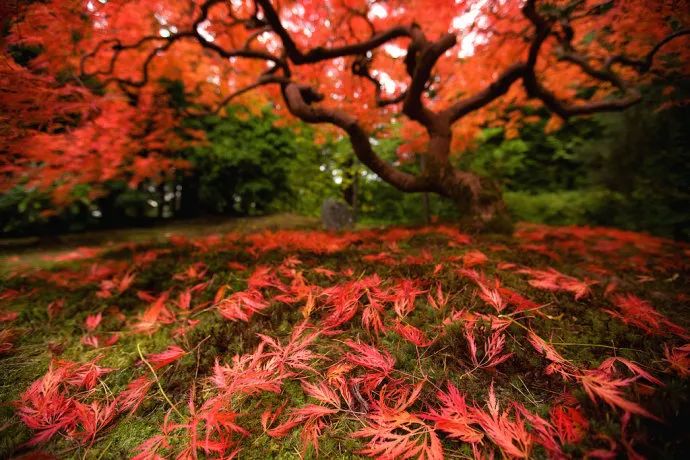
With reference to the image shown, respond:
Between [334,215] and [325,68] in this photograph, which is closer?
[325,68]

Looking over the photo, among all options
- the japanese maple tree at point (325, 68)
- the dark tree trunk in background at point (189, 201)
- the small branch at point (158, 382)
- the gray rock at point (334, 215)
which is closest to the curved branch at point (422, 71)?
the japanese maple tree at point (325, 68)

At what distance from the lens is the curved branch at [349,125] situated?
3742 mm

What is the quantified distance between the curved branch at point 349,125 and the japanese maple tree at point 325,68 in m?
0.02

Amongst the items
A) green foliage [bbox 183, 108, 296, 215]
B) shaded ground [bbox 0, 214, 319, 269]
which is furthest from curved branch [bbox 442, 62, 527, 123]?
green foliage [bbox 183, 108, 296, 215]

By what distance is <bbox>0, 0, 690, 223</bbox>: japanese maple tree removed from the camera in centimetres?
252

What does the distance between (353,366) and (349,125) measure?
3.15 m

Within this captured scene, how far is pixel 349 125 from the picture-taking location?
12.1 ft

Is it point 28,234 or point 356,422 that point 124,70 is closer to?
point 28,234

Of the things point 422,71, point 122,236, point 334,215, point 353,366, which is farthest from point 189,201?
point 353,366

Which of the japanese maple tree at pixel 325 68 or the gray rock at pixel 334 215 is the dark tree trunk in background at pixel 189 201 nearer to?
the japanese maple tree at pixel 325 68

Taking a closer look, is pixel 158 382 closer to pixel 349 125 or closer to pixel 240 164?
pixel 349 125

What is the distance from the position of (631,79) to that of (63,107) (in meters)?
8.15

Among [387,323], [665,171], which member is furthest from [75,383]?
[665,171]

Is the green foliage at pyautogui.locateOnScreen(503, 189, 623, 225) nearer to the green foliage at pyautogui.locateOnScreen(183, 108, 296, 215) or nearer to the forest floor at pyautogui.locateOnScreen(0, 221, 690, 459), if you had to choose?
the forest floor at pyautogui.locateOnScreen(0, 221, 690, 459)
